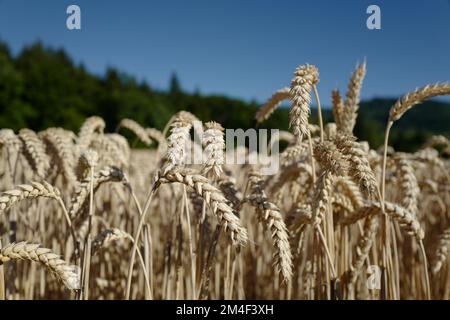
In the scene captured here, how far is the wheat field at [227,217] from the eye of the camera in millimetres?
1086

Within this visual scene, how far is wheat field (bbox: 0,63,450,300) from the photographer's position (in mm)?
1086

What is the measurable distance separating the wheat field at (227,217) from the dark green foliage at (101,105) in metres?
22.3

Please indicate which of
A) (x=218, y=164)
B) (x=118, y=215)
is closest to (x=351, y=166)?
(x=218, y=164)

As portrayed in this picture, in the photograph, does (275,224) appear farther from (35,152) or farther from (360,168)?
(35,152)

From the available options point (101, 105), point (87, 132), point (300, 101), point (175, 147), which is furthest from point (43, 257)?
point (101, 105)

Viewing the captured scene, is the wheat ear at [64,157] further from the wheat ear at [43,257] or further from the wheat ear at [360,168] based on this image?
the wheat ear at [360,168]

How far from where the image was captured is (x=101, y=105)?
36.5 m

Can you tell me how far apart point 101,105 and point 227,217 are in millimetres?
37282

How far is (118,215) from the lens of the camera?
238 centimetres

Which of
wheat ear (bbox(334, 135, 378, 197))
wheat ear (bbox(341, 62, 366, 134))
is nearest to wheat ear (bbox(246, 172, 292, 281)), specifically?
wheat ear (bbox(334, 135, 378, 197))

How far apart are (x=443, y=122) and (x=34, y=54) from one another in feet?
142

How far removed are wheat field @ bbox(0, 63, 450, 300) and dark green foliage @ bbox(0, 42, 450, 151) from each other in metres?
22.3

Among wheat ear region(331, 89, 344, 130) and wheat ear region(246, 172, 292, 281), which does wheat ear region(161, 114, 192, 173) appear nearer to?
wheat ear region(246, 172, 292, 281)

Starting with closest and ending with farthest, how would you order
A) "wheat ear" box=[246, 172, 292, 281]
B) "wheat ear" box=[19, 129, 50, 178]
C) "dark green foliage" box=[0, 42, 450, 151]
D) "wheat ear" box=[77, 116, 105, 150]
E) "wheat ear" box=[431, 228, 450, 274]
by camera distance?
"wheat ear" box=[246, 172, 292, 281] → "wheat ear" box=[431, 228, 450, 274] → "wheat ear" box=[19, 129, 50, 178] → "wheat ear" box=[77, 116, 105, 150] → "dark green foliage" box=[0, 42, 450, 151]
